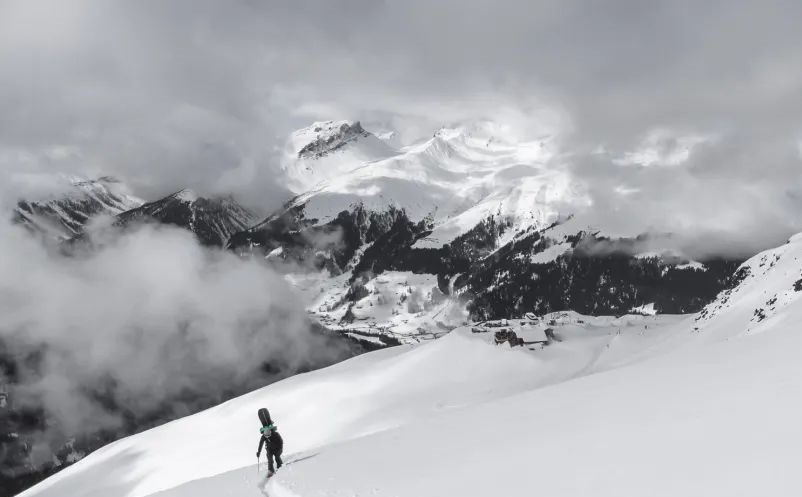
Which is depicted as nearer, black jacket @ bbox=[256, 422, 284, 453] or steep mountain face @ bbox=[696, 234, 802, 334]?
black jacket @ bbox=[256, 422, 284, 453]

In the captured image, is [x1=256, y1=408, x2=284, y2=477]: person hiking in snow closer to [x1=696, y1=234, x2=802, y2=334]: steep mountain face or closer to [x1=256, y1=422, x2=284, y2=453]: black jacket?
[x1=256, y1=422, x2=284, y2=453]: black jacket

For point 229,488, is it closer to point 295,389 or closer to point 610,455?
point 610,455

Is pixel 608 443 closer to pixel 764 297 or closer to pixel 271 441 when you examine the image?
pixel 271 441

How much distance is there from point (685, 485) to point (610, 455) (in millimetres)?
3948

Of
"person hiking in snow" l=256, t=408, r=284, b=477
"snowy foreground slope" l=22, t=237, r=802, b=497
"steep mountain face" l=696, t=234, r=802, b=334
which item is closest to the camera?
"snowy foreground slope" l=22, t=237, r=802, b=497

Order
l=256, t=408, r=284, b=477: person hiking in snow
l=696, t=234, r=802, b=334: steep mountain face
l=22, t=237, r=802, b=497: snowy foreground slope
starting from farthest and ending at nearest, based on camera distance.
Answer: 1. l=696, t=234, r=802, b=334: steep mountain face
2. l=256, t=408, r=284, b=477: person hiking in snow
3. l=22, t=237, r=802, b=497: snowy foreground slope

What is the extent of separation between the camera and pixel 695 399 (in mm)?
23578

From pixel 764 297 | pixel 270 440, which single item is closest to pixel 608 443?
pixel 270 440

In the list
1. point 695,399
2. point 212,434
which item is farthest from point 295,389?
point 695,399

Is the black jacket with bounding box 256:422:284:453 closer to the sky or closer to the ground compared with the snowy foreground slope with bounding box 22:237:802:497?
closer to the sky

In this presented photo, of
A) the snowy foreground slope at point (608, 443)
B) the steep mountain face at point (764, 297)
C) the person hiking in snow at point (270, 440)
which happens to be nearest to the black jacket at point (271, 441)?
the person hiking in snow at point (270, 440)

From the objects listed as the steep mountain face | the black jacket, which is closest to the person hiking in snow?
the black jacket

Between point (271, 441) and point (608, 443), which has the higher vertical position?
point (271, 441)

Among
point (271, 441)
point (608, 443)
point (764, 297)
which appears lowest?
point (764, 297)
